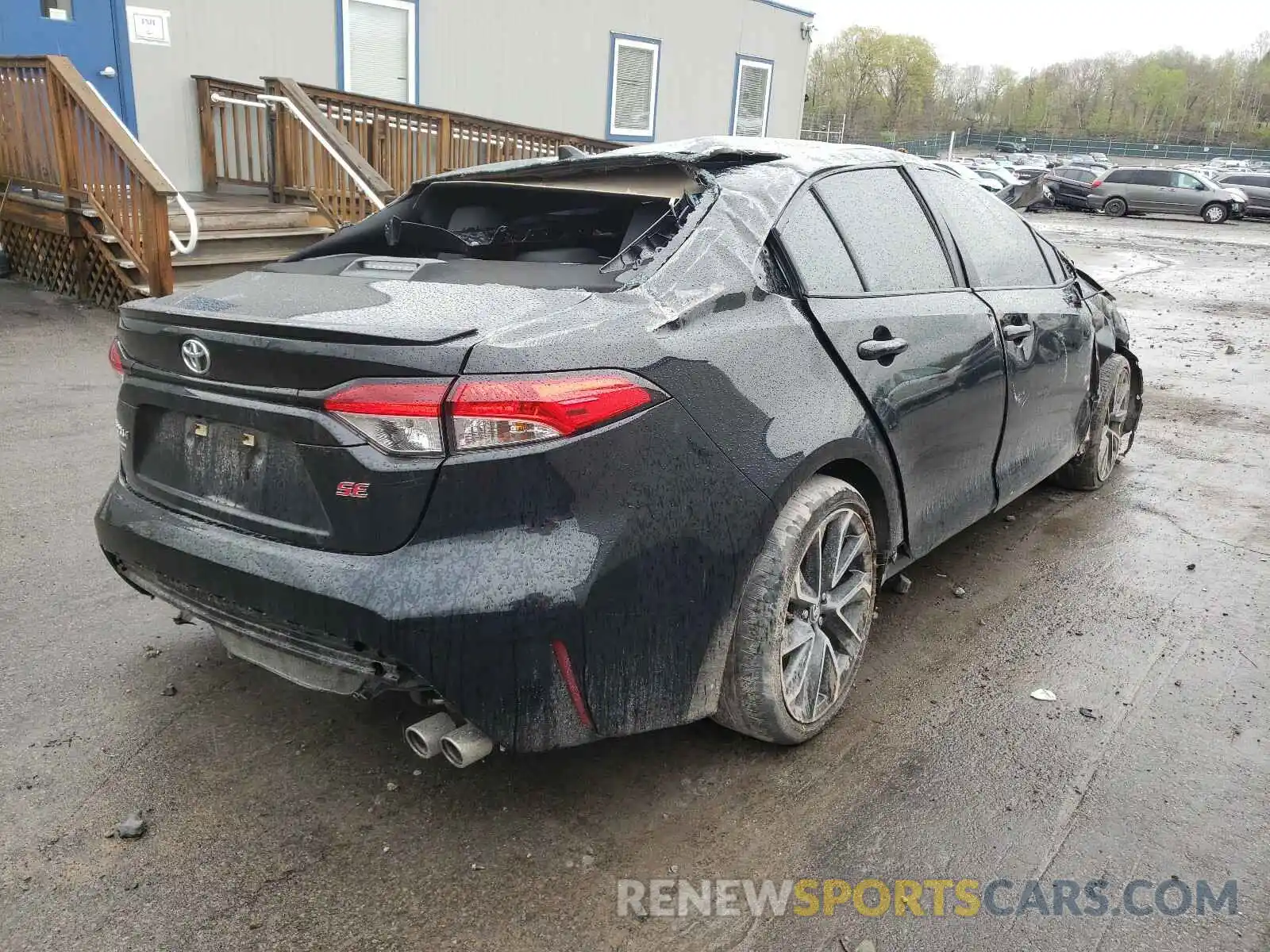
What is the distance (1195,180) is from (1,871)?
3810 cm

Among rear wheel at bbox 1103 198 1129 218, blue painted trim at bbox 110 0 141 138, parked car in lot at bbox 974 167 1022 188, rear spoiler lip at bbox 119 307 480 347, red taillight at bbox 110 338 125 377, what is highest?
blue painted trim at bbox 110 0 141 138

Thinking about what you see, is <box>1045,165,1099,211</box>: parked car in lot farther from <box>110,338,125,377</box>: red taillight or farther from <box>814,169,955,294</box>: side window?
<box>110,338,125,377</box>: red taillight

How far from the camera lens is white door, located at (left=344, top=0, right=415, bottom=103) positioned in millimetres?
11672

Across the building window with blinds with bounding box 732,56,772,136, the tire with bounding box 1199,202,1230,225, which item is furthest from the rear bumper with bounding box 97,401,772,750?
the tire with bounding box 1199,202,1230,225

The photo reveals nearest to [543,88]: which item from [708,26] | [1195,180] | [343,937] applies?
[708,26]

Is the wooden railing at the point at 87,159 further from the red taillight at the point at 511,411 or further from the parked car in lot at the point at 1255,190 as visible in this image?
the parked car in lot at the point at 1255,190

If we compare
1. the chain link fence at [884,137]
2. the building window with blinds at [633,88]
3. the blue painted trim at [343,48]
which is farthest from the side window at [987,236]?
the chain link fence at [884,137]

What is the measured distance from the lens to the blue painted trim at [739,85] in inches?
684

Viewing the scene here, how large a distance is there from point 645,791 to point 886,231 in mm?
2035

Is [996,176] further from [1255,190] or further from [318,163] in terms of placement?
[318,163]

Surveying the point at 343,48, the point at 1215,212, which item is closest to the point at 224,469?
the point at 343,48

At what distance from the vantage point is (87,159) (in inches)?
330

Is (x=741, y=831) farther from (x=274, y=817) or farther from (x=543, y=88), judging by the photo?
(x=543, y=88)

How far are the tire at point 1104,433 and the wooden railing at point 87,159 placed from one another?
22.3 ft
